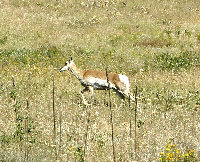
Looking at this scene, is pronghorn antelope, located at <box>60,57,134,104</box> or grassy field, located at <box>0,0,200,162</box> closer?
grassy field, located at <box>0,0,200,162</box>

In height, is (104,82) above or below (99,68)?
below

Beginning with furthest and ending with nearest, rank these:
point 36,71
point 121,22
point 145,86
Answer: point 121,22, point 36,71, point 145,86

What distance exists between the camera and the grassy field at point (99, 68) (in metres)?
5.95

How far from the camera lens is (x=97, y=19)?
2673 centimetres

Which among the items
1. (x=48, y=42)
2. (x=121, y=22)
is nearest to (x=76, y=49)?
(x=48, y=42)

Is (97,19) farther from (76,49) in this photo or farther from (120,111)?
(120,111)

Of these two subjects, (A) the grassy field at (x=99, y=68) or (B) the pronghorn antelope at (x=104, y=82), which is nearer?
(A) the grassy field at (x=99, y=68)

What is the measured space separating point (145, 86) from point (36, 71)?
420 cm

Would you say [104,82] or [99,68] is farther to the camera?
[99,68]

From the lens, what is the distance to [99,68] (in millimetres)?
15750

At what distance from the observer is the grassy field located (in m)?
5.95

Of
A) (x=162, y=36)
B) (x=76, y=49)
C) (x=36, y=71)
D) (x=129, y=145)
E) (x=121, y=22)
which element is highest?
(x=121, y=22)

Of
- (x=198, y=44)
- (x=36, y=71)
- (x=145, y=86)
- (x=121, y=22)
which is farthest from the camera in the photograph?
(x=121, y=22)

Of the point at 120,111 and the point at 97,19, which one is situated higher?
the point at 97,19
